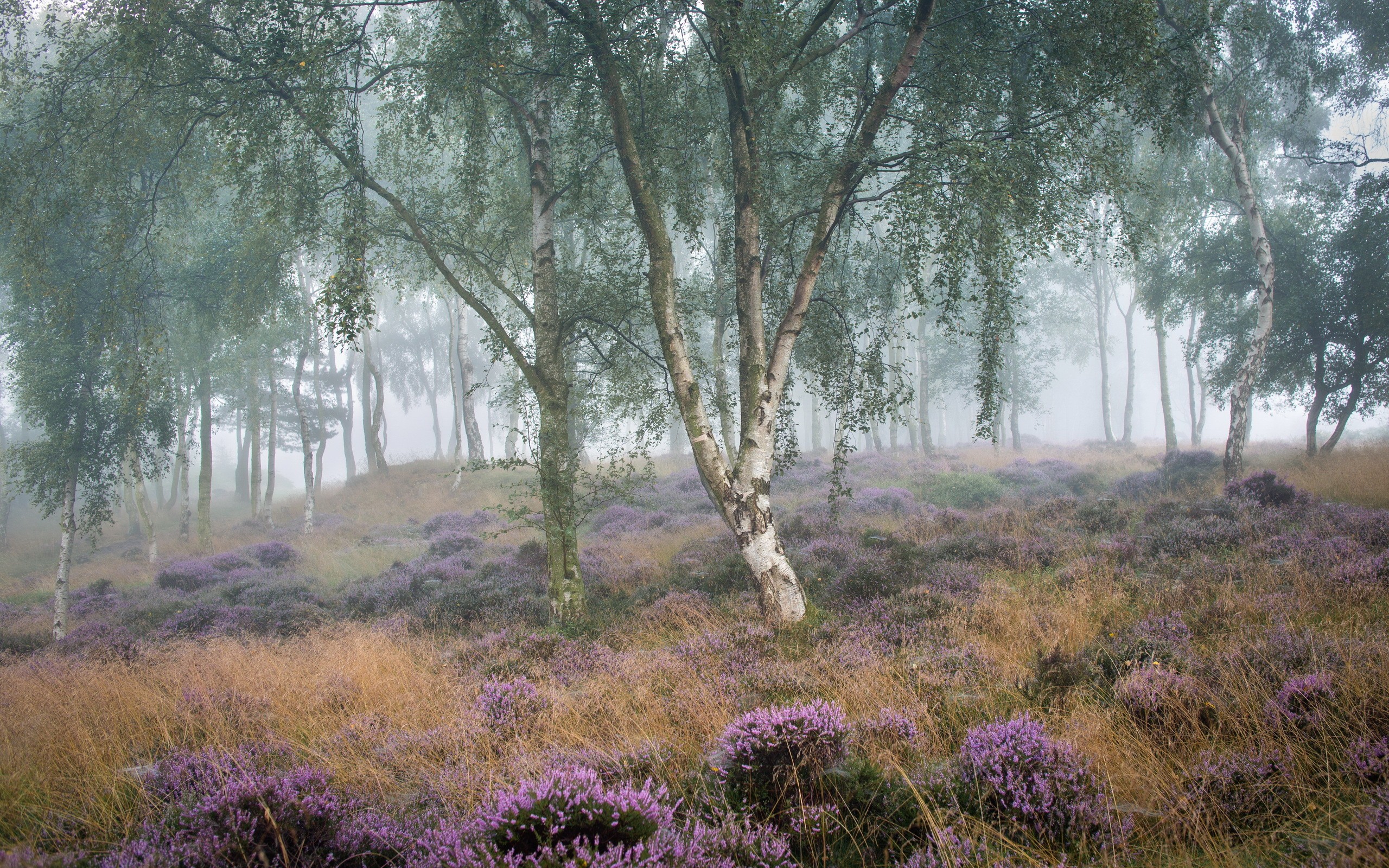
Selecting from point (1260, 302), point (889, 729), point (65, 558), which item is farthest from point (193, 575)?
point (1260, 302)

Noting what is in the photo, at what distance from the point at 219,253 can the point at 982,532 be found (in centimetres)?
1918

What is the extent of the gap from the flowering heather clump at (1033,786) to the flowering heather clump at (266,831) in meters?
2.87

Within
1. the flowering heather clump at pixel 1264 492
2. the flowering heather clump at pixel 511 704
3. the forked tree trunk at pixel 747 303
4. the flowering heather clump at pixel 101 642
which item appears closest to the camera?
the flowering heather clump at pixel 511 704

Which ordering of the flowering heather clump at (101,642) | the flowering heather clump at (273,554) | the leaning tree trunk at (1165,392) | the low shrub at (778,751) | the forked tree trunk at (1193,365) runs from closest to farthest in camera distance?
1. the low shrub at (778,751)
2. the flowering heather clump at (101,642)
3. the flowering heather clump at (273,554)
4. the forked tree trunk at (1193,365)
5. the leaning tree trunk at (1165,392)

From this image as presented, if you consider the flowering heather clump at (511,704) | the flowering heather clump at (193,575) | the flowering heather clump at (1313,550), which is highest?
the flowering heather clump at (1313,550)

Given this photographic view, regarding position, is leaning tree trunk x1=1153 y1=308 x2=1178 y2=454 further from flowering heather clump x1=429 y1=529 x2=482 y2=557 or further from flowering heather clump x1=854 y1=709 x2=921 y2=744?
flowering heather clump x1=854 y1=709 x2=921 y2=744

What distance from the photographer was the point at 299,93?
27.5 ft

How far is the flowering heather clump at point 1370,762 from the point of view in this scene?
2.95 m

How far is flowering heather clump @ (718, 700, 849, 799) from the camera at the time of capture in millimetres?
3506

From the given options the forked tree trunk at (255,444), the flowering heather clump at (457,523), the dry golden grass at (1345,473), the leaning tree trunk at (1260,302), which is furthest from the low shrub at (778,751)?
the forked tree trunk at (255,444)

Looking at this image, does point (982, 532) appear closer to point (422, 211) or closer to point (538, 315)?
point (538, 315)

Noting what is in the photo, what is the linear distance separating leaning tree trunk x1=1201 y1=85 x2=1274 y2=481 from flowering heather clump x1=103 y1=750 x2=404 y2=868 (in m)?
16.3

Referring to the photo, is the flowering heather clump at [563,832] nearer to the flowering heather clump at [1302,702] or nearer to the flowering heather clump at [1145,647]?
the flowering heather clump at [1302,702]

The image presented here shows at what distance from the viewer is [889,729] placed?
13.5 feet
